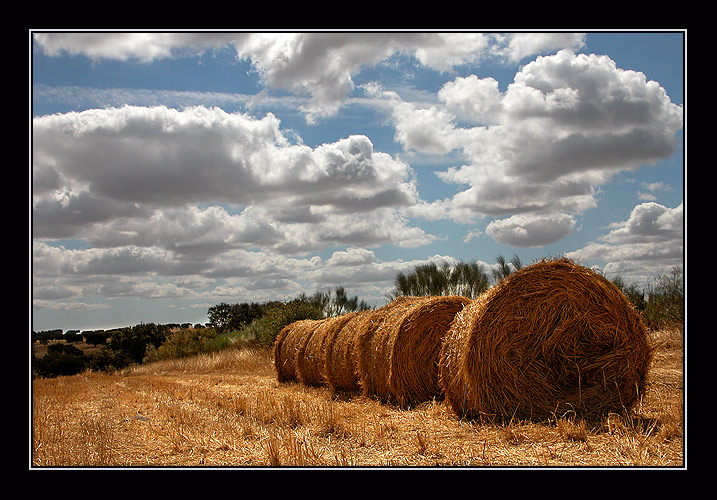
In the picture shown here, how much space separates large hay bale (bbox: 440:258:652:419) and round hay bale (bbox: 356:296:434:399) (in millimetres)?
1834

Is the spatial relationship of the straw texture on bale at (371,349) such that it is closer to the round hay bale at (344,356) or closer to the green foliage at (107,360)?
the round hay bale at (344,356)

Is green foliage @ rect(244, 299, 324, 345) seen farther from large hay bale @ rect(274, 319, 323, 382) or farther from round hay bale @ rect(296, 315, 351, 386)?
round hay bale @ rect(296, 315, 351, 386)

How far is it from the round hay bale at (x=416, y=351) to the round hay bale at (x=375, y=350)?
5 cm

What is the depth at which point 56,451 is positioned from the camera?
529 cm

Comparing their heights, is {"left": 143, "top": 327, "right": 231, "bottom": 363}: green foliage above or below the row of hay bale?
below

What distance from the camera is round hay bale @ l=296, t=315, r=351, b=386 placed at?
11.2m

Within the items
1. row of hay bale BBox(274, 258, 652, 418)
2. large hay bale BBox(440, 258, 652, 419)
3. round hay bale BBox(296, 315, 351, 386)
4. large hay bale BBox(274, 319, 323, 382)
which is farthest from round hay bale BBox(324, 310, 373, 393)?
large hay bale BBox(440, 258, 652, 419)

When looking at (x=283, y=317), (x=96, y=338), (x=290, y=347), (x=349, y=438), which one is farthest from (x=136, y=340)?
(x=349, y=438)

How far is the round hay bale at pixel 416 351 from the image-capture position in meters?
8.48

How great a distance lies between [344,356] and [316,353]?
1565mm

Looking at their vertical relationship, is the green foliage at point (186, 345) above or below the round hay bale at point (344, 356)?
below

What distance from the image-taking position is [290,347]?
13133 millimetres

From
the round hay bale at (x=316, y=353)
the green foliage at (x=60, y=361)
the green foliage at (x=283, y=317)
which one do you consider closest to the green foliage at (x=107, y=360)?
the green foliage at (x=60, y=361)

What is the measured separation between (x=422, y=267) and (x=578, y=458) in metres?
13.4
